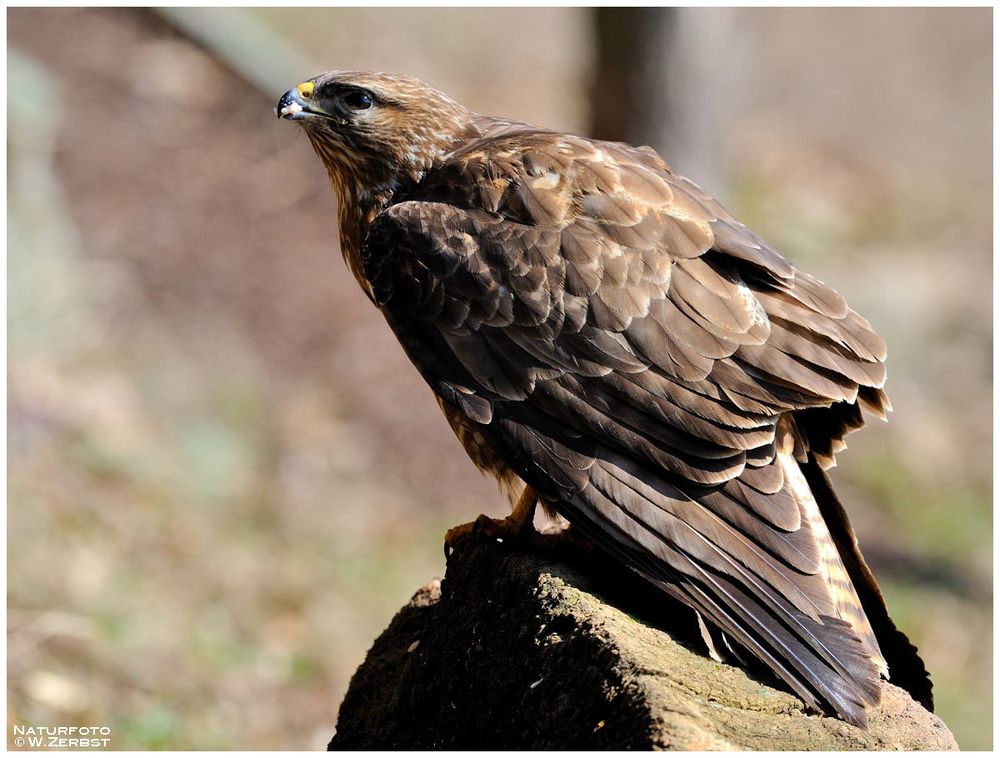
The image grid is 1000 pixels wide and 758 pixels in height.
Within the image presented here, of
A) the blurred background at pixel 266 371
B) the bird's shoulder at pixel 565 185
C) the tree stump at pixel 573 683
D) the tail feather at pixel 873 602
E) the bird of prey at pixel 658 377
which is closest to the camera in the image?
the tree stump at pixel 573 683

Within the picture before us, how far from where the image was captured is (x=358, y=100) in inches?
163

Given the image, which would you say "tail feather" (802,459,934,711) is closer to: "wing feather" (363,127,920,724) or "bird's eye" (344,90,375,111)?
"wing feather" (363,127,920,724)

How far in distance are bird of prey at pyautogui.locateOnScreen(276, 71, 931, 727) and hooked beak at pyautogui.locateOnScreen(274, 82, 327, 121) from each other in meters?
0.56

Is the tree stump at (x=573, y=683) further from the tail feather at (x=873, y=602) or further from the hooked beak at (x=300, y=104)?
the hooked beak at (x=300, y=104)

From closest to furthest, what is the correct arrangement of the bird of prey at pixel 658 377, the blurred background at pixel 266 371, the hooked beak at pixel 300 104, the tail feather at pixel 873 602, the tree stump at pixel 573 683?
the tree stump at pixel 573 683 → the bird of prey at pixel 658 377 → the tail feather at pixel 873 602 → the hooked beak at pixel 300 104 → the blurred background at pixel 266 371

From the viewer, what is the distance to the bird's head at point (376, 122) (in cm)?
409

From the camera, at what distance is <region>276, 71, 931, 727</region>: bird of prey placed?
3113 mm

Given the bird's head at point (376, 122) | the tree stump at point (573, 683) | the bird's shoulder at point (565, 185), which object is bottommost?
the tree stump at point (573, 683)

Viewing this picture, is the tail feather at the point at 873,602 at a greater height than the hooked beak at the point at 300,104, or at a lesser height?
lesser

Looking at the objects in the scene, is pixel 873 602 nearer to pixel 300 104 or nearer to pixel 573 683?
pixel 573 683

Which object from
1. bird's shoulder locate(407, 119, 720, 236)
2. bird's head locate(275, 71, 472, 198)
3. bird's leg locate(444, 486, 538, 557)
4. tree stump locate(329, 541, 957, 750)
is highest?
bird's head locate(275, 71, 472, 198)

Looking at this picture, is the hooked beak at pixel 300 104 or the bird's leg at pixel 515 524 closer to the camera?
the bird's leg at pixel 515 524

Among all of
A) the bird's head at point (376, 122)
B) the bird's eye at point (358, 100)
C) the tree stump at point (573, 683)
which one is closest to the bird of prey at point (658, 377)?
the tree stump at point (573, 683)

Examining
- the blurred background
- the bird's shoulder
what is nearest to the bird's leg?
the bird's shoulder
